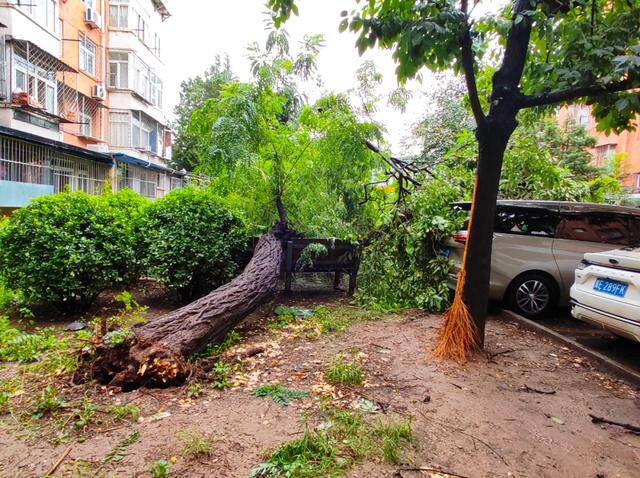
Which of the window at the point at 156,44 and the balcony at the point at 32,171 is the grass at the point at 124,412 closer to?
the balcony at the point at 32,171

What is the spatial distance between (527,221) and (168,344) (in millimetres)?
5346

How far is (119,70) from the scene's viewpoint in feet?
74.6

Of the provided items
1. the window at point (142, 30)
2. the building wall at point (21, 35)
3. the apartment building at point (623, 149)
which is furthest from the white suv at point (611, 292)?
the window at point (142, 30)

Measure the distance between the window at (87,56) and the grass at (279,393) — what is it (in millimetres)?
22341

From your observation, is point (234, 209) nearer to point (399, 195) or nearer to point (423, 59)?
point (399, 195)

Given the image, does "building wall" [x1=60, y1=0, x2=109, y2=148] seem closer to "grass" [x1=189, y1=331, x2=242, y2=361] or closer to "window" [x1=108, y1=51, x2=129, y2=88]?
"window" [x1=108, y1=51, x2=129, y2=88]

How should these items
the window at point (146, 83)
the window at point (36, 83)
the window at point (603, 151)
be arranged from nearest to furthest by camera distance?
the window at point (36, 83) → the window at point (603, 151) → the window at point (146, 83)

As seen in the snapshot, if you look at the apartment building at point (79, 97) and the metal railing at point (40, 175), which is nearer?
the metal railing at point (40, 175)

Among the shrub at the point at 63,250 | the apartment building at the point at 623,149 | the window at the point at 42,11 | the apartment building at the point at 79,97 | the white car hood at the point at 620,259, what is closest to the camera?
the white car hood at the point at 620,259

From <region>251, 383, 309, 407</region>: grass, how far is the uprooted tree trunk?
0.70 meters

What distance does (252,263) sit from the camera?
5668 mm

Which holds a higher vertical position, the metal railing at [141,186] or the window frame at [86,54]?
the window frame at [86,54]

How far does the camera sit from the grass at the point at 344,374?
3.51m

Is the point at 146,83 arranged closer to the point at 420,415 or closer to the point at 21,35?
the point at 21,35
